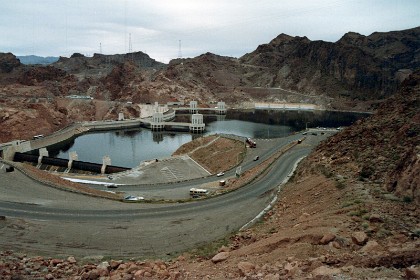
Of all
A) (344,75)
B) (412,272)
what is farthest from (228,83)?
(412,272)

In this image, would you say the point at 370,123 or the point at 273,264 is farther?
the point at 370,123

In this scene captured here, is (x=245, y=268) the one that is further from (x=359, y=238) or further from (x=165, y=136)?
(x=165, y=136)

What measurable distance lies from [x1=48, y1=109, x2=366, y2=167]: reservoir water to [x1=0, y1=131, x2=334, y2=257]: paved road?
39341 millimetres

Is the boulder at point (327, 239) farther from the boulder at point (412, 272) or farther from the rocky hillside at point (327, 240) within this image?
the boulder at point (412, 272)

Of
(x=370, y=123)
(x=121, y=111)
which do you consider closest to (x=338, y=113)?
(x=121, y=111)

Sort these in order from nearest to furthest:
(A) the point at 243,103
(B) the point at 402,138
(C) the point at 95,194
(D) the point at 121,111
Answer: (B) the point at 402,138
(C) the point at 95,194
(D) the point at 121,111
(A) the point at 243,103

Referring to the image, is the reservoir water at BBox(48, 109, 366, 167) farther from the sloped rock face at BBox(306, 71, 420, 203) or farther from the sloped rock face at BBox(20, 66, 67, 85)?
the sloped rock face at BBox(20, 66, 67, 85)

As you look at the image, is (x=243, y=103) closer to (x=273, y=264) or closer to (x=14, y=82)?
(x=14, y=82)

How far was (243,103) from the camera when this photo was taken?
170 m

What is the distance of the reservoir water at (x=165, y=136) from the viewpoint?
8075cm

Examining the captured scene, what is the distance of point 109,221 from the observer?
2661cm

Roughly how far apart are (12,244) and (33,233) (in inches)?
87.0

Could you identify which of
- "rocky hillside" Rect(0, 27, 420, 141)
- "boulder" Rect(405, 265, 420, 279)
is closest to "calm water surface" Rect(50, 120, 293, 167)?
"rocky hillside" Rect(0, 27, 420, 141)

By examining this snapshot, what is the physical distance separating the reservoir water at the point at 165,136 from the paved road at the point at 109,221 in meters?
39.3
